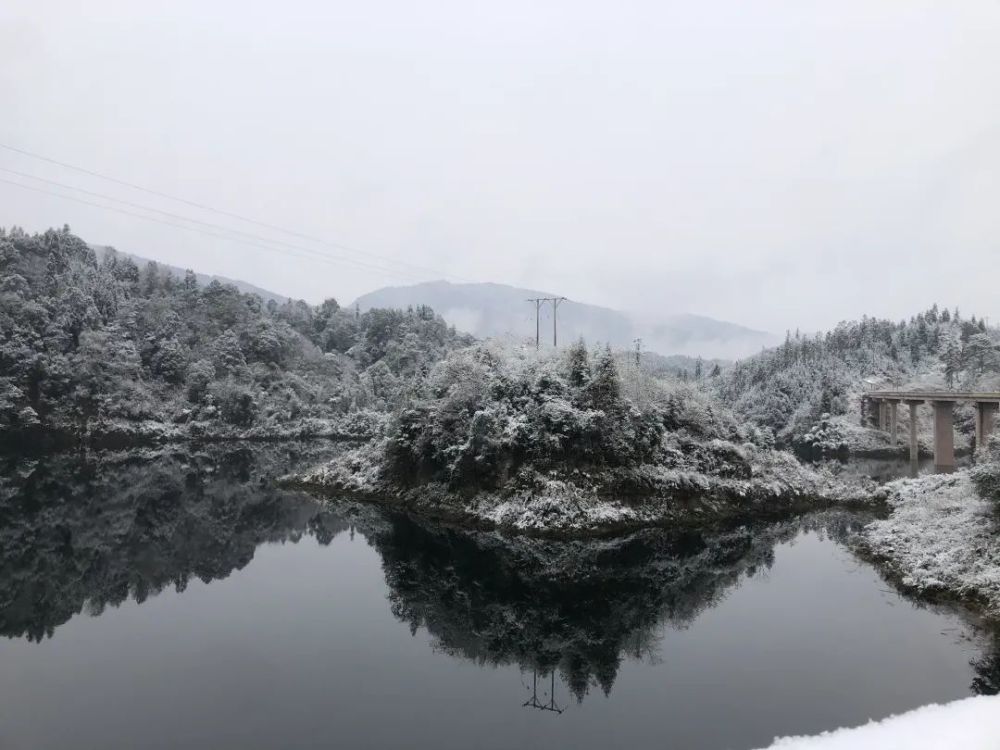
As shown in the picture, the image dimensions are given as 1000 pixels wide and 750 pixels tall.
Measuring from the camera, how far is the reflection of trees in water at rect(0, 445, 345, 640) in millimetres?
24172

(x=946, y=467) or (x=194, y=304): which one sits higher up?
(x=194, y=304)

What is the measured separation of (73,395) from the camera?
80250 mm

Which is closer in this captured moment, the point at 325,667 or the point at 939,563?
the point at 325,667

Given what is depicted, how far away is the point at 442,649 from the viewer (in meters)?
18.6

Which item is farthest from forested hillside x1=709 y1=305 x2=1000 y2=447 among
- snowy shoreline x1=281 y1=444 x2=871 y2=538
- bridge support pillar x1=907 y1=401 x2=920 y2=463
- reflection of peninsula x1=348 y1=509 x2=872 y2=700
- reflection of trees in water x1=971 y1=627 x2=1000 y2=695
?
reflection of trees in water x1=971 y1=627 x2=1000 y2=695

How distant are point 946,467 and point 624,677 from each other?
222ft

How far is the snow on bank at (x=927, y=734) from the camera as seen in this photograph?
7.61 m

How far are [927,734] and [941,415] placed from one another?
7680 centimetres

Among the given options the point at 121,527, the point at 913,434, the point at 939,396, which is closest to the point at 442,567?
the point at 121,527

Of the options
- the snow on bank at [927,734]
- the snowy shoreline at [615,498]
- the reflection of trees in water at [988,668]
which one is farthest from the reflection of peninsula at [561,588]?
the snow on bank at [927,734]

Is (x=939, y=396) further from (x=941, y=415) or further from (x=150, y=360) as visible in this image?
(x=150, y=360)

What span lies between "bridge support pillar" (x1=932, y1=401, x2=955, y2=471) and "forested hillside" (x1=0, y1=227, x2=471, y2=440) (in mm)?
58218

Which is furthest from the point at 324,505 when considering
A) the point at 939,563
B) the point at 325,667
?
the point at 939,563

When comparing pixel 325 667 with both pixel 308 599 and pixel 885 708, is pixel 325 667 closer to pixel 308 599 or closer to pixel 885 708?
pixel 308 599
